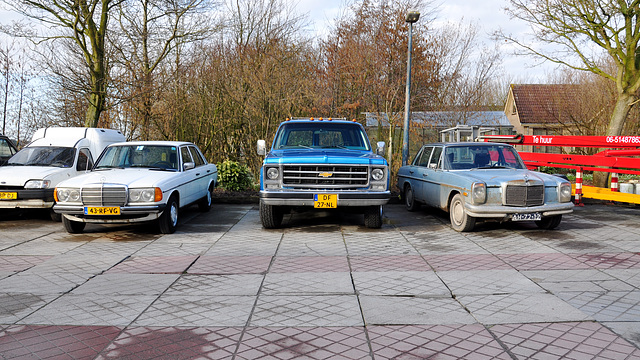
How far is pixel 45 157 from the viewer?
1072 cm

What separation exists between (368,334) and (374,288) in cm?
132

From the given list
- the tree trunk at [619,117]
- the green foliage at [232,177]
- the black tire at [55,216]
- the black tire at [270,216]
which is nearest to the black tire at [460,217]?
the black tire at [270,216]

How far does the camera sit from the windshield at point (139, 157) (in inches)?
377

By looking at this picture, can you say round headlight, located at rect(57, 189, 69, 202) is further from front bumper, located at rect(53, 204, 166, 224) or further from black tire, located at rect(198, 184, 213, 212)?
black tire, located at rect(198, 184, 213, 212)

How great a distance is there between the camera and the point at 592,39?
658 inches

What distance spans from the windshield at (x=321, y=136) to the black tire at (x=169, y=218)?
224cm

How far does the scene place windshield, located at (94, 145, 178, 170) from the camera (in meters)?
9.57

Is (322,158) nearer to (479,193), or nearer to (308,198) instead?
(308,198)

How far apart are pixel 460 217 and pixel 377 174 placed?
1.78 metres

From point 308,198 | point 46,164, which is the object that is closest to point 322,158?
point 308,198

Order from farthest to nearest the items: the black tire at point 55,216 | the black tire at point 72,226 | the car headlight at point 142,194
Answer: the black tire at point 55,216 < the black tire at point 72,226 < the car headlight at point 142,194

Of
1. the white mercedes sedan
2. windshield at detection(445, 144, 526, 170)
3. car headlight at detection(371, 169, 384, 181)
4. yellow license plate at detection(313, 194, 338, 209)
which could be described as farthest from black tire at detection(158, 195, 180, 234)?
windshield at detection(445, 144, 526, 170)

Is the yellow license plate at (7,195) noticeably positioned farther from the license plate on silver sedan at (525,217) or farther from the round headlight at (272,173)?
the license plate on silver sedan at (525,217)

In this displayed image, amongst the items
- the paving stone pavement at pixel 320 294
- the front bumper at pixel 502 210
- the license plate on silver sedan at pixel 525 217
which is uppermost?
the front bumper at pixel 502 210
